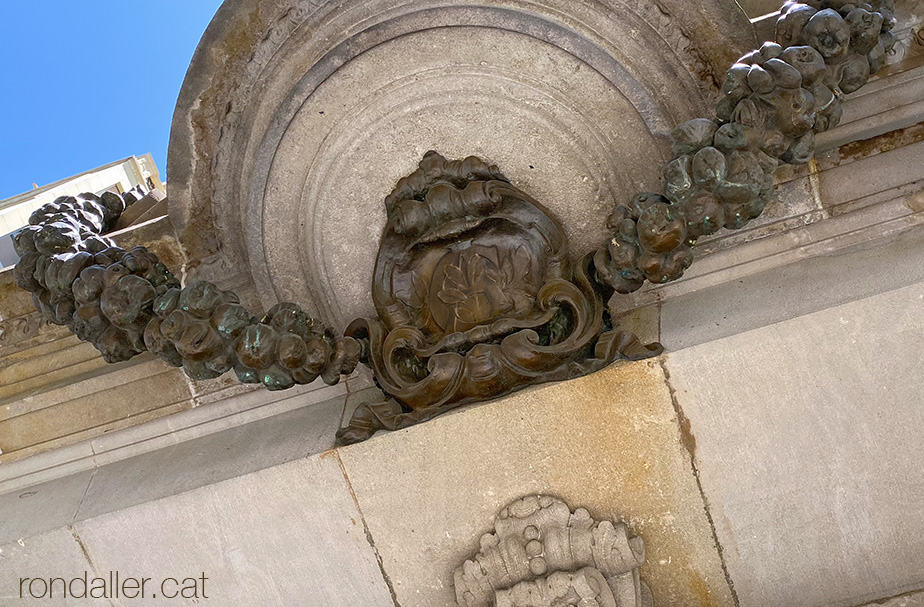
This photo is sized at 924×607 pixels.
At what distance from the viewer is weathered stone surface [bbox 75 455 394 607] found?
2.54 meters

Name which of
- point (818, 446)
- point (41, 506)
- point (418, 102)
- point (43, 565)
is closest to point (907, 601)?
point (818, 446)

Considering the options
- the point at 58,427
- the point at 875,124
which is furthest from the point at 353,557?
the point at 875,124

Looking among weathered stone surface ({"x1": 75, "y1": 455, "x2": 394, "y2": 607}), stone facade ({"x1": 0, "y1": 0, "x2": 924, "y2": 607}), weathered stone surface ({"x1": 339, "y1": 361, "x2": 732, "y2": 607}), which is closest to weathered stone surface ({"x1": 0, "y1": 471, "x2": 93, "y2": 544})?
stone facade ({"x1": 0, "y1": 0, "x2": 924, "y2": 607})

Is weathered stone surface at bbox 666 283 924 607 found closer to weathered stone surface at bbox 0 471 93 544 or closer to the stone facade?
the stone facade

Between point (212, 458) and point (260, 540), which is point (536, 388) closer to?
point (260, 540)

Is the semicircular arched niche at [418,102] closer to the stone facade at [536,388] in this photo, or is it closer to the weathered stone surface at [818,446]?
the stone facade at [536,388]

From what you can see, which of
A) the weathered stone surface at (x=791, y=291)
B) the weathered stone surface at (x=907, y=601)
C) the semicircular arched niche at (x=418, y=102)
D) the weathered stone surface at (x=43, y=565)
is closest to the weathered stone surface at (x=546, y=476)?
the weathered stone surface at (x=791, y=291)

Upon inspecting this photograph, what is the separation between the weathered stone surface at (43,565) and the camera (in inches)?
108

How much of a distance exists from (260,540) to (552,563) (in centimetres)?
99

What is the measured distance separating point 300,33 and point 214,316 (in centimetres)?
105

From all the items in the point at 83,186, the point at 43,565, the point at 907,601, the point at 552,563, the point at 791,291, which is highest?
the point at 83,186

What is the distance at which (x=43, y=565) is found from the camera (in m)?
2.76

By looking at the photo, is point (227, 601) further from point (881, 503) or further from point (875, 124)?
point (875, 124)

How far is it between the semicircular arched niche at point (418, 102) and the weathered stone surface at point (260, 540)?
73 centimetres
